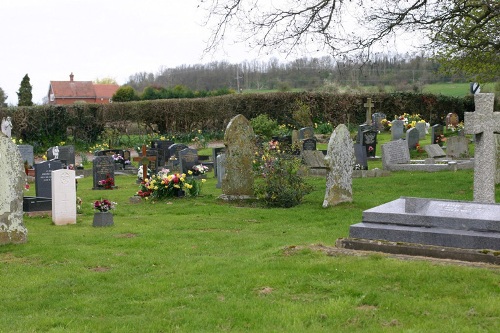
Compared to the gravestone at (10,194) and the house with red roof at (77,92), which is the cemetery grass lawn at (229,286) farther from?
the house with red roof at (77,92)

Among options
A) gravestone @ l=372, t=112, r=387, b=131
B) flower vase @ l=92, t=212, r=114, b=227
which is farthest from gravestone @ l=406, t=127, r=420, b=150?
flower vase @ l=92, t=212, r=114, b=227

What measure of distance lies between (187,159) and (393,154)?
6.62 meters

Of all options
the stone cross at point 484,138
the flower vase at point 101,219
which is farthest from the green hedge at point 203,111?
the stone cross at point 484,138

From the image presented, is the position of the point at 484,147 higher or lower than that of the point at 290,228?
higher

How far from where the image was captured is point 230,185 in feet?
53.1

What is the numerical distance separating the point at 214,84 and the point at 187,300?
76.6m

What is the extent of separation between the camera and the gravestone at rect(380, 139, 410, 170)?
2209 cm

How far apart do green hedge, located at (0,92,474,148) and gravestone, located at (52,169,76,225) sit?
80.8 ft

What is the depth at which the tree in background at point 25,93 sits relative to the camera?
5312cm

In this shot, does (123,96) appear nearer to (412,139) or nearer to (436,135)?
(436,135)

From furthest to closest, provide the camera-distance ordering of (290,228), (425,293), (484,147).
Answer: (290,228), (484,147), (425,293)

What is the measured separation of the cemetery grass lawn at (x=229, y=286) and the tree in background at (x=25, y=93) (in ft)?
143

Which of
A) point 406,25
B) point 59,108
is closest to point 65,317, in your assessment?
point 406,25

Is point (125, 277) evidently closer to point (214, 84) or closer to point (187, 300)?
point (187, 300)
